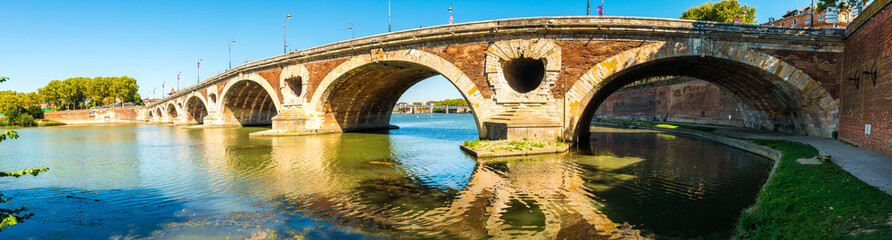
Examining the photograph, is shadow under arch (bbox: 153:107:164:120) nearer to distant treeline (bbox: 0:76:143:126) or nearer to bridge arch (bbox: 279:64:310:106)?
distant treeline (bbox: 0:76:143:126)

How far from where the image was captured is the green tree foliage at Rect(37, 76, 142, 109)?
82.8 metres

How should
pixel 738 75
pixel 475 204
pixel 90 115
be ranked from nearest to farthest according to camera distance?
pixel 475 204 → pixel 738 75 → pixel 90 115

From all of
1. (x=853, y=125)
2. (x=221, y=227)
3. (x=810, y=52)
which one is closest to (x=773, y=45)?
(x=810, y=52)


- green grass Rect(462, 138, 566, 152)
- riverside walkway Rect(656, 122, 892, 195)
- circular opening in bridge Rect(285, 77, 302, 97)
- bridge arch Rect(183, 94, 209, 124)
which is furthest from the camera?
bridge arch Rect(183, 94, 209, 124)

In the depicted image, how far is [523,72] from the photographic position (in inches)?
950

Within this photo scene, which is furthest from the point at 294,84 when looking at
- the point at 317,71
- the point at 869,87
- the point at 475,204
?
the point at 869,87

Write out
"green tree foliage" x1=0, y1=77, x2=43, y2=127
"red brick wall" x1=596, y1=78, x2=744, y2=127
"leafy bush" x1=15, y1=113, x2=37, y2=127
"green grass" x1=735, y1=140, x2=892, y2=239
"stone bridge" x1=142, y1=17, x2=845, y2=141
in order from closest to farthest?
"green grass" x1=735, y1=140, x2=892, y2=239 → "stone bridge" x1=142, y1=17, x2=845, y2=141 → "red brick wall" x1=596, y1=78, x2=744, y2=127 → "leafy bush" x1=15, y1=113, x2=37, y2=127 → "green tree foliage" x1=0, y1=77, x2=43, y2=127

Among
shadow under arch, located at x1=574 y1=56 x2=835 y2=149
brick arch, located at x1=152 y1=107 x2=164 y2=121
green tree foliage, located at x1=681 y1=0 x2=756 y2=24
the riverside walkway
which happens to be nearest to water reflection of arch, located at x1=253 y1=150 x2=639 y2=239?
the riverside walkway

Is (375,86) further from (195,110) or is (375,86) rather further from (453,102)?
(453,102)

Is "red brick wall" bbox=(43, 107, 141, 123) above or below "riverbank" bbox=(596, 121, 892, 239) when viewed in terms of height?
above

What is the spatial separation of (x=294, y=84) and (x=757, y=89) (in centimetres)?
2962

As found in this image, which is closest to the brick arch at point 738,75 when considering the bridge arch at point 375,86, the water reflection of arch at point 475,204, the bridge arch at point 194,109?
the bridge arch at point 375,86

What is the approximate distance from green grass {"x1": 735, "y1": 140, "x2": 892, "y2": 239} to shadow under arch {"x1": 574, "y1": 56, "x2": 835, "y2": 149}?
10.9 metres

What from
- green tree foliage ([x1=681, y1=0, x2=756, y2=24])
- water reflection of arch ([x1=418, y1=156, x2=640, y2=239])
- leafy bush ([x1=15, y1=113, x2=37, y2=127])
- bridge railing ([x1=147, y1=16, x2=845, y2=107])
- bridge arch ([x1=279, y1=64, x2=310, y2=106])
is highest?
green tree foliage ([x1=681, y1=0, x2=756, y2=24])
